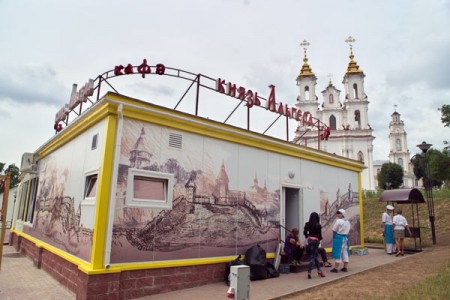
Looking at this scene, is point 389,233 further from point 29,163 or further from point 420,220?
point 29,163

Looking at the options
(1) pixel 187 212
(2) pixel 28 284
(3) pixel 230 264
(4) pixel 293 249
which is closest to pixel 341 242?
(4) pixel 293 249

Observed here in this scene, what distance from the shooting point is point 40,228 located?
1030 cm

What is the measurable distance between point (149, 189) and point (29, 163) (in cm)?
763

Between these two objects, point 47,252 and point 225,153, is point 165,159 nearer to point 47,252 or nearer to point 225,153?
point 225,153

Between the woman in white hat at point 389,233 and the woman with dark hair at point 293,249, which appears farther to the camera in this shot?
the woman in white hat at point 389,233

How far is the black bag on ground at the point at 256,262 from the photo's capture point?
25.8 ft

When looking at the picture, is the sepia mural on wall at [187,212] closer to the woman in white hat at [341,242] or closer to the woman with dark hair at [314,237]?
the woman with dark hair at [314,237]

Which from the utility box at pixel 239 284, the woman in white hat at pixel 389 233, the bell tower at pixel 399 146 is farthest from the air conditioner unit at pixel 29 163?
the bell tower at pixel 399 146

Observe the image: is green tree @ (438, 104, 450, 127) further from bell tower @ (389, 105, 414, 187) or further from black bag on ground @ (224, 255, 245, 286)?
bell tower @ (389, 105, 414, 187)

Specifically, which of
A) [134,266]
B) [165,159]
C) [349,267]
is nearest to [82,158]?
[165,159]

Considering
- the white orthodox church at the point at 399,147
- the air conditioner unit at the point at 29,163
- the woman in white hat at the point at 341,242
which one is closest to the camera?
the woman in white hat at the point at 341,242

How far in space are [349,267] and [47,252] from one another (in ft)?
28.0

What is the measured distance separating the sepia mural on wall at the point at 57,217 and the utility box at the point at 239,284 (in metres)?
3.04

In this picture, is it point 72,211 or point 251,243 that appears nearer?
point 72,211
